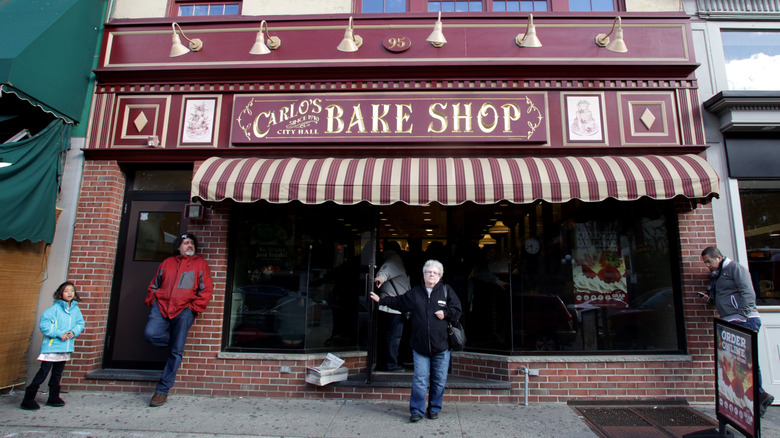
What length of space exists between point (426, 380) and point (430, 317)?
681 mm

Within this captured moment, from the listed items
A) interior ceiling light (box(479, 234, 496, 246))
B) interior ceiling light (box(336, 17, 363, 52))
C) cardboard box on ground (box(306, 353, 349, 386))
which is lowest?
cardboard box on ground (box(306, 353, 349, 386))

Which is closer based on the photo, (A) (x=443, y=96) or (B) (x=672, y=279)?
(B) (x=672, y=279)

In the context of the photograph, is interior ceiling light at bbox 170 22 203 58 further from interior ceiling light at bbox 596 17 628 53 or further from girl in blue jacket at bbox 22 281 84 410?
interior ceiling light at bbox 596 17 628 53

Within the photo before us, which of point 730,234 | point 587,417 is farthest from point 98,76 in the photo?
point 730,234

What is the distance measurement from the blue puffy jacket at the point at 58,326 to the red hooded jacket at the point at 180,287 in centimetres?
79

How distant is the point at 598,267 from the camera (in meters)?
5.61

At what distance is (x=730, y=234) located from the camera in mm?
5445

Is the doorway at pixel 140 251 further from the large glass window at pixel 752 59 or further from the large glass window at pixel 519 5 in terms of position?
the large glass window at pixel 752 59

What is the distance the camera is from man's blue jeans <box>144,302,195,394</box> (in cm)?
499

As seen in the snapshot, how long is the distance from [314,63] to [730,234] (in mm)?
5946

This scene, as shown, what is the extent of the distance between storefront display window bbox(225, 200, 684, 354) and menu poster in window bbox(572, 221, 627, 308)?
13 millimetres

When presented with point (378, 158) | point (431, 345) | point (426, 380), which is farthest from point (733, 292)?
point (378, 158)

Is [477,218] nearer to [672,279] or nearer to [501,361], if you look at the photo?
[501,361]

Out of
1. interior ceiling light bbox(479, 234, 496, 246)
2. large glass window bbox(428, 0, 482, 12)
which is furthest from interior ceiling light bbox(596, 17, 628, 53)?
interior ceiling light bbox(479, 234, 496, 246)
